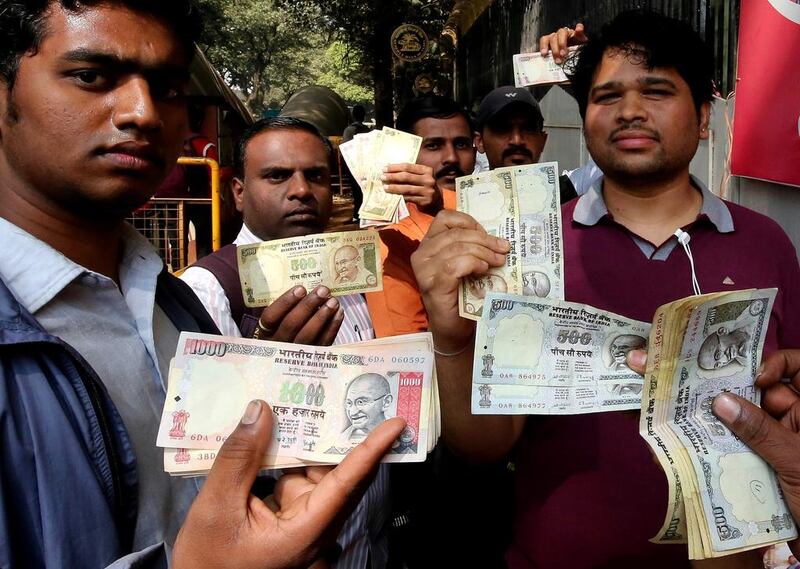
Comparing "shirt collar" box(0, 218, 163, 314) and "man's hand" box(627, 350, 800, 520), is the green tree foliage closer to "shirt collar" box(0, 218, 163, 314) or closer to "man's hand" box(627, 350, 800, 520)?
"shirt collar" box(0, 218, 163, 314)

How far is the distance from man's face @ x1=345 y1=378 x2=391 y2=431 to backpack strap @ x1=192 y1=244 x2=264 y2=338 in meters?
0.88

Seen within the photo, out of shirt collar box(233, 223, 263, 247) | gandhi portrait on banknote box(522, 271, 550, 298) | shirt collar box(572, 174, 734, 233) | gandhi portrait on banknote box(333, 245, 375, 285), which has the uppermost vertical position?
shirt collar box(233, 223, 263, 247)

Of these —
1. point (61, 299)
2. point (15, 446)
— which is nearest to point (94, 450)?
point (15, 446)

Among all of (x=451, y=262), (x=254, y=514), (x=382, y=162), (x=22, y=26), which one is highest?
(x=382, y=162)

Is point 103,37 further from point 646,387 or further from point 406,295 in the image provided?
point 406,295

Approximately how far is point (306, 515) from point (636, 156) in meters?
1.60

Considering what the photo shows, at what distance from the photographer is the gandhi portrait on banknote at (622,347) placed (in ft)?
4.72

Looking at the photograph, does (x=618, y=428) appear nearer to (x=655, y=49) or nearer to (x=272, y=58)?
(x=655, y=49)

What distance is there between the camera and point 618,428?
1.75 m

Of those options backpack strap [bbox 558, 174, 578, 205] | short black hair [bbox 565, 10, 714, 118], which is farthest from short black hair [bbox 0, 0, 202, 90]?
backpack strap [bbox 558, 174, 578, 205]

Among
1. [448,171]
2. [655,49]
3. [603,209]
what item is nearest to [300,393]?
[603,209]

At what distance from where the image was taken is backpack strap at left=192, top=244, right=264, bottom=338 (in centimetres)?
221

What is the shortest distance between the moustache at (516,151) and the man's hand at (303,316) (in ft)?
8.55

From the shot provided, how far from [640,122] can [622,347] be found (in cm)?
96
